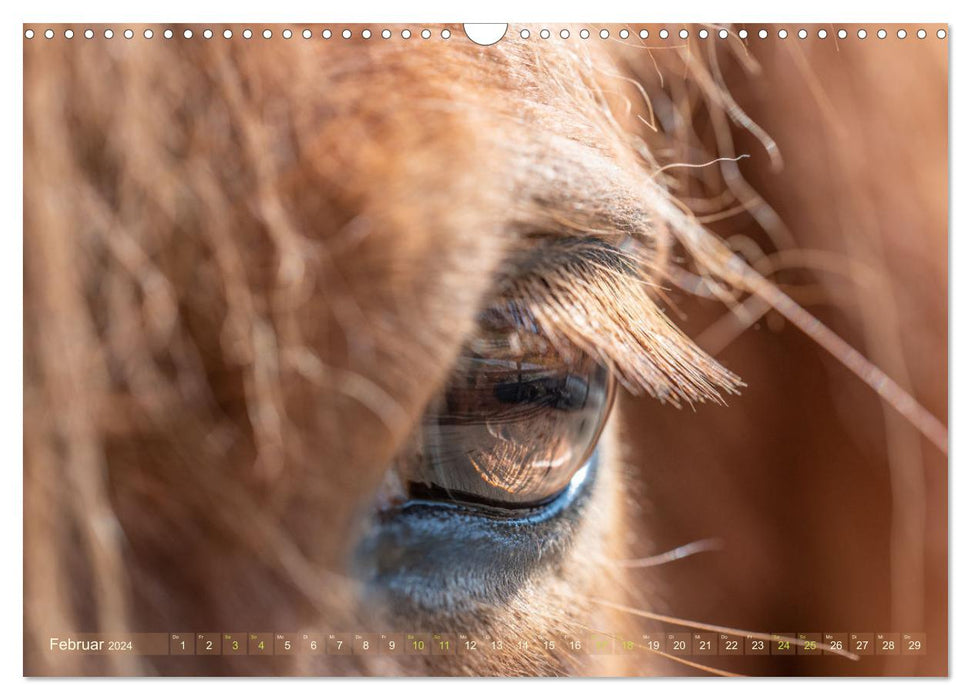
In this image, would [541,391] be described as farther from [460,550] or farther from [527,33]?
[527,33]

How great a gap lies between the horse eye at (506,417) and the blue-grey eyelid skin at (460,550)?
0.02 metres

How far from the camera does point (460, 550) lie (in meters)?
0.53

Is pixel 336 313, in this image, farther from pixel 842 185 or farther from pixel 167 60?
pixel 842 185

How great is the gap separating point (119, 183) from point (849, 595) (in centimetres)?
57

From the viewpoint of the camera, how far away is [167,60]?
508mm

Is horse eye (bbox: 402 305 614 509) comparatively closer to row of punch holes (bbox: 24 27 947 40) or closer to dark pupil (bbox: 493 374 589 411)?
dark pupil (bbox: 493 374 589 411)

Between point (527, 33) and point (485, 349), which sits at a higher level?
point (527, 33)

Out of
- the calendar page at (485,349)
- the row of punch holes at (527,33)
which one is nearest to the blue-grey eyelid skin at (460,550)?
the calendar page at (485,349)

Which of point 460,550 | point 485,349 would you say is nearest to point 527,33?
point 485,349

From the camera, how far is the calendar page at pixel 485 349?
490 mm

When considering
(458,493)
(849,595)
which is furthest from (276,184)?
(849,595)

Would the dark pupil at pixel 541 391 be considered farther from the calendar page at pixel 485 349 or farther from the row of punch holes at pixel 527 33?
the row of punch holes at pixel 527 33

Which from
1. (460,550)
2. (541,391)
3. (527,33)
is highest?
(527,33)

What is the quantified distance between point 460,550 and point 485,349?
0.14m
